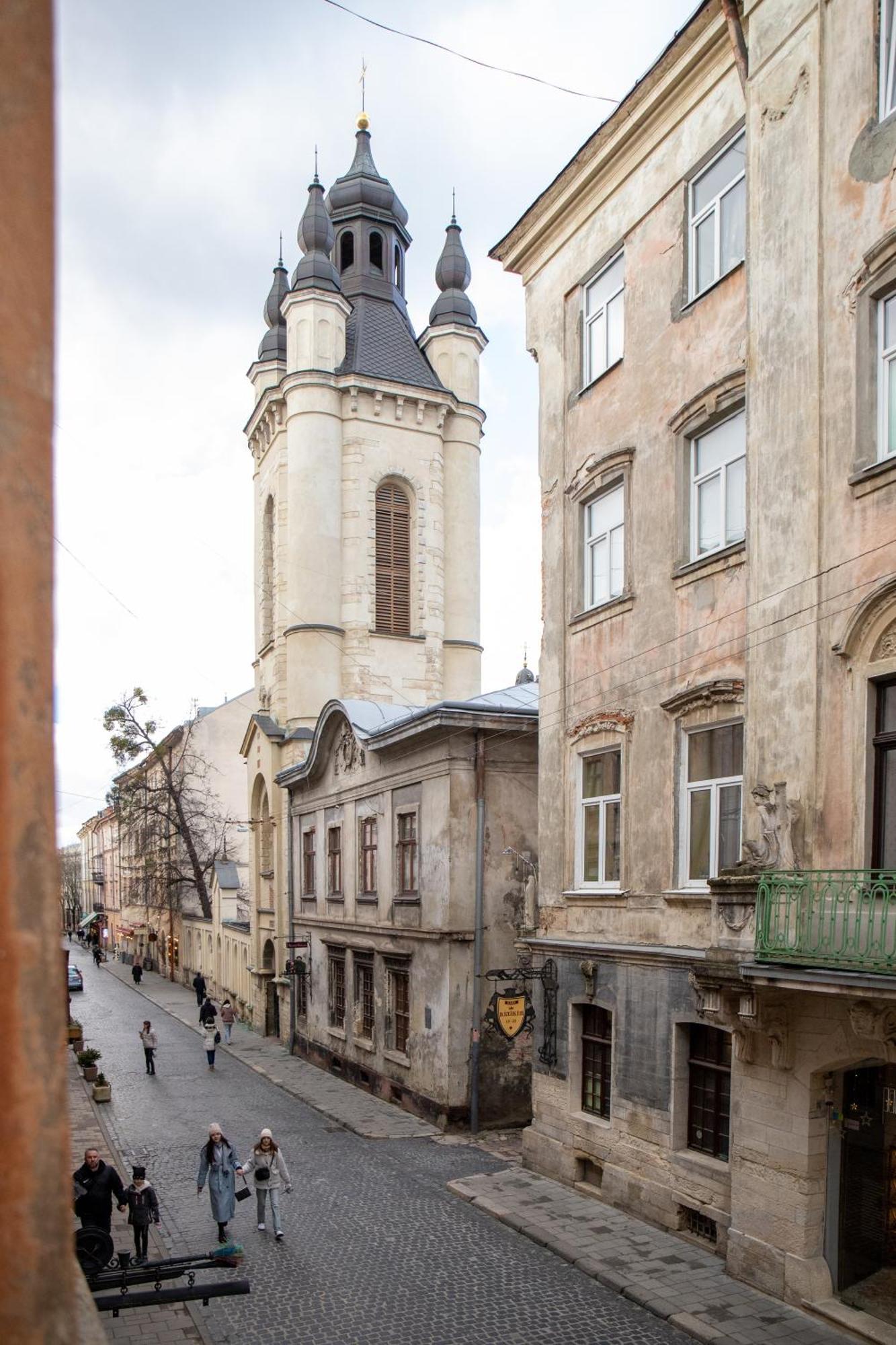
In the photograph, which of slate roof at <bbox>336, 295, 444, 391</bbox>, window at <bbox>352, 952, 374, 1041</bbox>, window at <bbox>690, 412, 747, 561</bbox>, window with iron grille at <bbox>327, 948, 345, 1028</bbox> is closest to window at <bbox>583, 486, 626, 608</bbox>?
window at <bbox>690, 412, 747, 561</bbox>

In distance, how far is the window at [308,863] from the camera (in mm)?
33344

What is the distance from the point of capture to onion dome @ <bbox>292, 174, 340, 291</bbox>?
136ft

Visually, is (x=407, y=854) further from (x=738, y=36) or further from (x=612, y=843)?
(x=738, y=36)

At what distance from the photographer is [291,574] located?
130 feet

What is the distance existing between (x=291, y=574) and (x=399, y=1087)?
20415 millimetres

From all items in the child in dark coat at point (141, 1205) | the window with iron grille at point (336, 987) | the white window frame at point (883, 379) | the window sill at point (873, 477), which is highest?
the white window frame at point (883, 379)

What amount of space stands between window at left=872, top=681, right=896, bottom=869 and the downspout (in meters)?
7.78

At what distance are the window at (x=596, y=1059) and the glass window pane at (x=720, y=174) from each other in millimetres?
11775

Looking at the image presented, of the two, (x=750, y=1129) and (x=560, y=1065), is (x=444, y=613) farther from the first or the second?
(x=750, y=1129)

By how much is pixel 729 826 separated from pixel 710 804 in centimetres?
48

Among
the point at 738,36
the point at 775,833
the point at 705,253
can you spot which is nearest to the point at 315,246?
the point at 705,253

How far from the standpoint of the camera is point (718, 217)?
1496cm

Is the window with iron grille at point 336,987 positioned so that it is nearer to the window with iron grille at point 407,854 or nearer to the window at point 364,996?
the window at point 364,996

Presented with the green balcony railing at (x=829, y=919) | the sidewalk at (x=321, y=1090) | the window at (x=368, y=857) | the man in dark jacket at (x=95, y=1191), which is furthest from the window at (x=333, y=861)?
the green balcony railing at (x=829, y=919)
